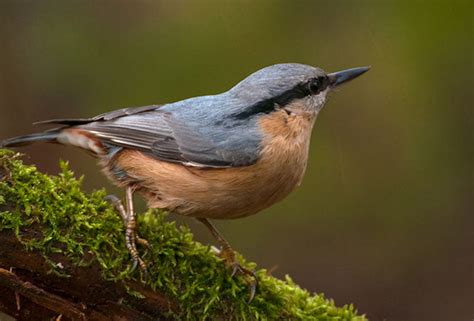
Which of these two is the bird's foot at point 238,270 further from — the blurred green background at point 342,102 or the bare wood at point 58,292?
the blurred green background at point 342,102

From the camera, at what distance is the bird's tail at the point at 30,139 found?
427 centimetres

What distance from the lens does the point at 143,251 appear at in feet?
12.9

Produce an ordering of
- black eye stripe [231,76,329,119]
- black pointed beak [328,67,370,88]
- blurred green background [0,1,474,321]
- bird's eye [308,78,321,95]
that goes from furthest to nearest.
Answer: blurred green background [0,1,474,321], black pointed beak [328,67,370,88], bird's eye [308,78,321,95], black eye stripe [231,76,329,119]

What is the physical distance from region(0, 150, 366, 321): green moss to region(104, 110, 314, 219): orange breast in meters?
0.18

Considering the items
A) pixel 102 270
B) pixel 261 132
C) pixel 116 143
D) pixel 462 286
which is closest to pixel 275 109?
pixel 261 132

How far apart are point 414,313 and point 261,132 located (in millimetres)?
4581

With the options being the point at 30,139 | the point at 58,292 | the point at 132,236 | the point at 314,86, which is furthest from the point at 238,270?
the point at 30,139

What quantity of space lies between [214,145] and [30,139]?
1053 millimetres

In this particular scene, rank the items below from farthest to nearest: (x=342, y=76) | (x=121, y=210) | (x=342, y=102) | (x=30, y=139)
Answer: (x=342, y=102) → (x=342, y=76) → (x=30, y=139) → (x=121, y=210)

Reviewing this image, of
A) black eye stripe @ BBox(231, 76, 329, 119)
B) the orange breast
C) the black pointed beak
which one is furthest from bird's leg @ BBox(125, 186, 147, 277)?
the black pointed beak

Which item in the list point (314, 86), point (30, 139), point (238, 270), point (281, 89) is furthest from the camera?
point (314, 86)

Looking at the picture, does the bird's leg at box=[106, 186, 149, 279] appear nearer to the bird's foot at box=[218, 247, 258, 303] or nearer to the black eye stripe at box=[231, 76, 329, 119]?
the bird's foot at box=[218, 247, 258, 303]

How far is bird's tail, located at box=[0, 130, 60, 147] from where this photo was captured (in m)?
4.27

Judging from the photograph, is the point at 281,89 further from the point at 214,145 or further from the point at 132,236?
the point at 132,236
